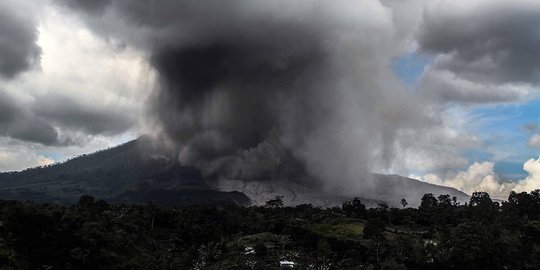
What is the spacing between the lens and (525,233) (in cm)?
15712

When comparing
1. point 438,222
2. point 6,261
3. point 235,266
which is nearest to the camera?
point 6,261

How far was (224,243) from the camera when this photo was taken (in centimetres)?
12875

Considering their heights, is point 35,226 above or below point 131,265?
above

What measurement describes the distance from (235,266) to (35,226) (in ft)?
140

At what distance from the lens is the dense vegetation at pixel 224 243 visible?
83438 mm

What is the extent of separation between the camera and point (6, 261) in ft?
236

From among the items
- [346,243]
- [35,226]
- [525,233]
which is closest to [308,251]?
[346,243]

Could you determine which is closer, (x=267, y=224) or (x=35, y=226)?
(x=35, y=226)

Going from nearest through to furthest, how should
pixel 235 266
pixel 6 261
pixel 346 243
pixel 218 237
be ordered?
1. pixel 6 261
2. pixel 235 266
3. pixel 346 243
4. pixel 218 237

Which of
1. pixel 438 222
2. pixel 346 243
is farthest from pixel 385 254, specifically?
pixel 438 222

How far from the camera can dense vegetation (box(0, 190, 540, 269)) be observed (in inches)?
3285

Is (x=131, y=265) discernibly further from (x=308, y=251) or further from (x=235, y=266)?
(x=308, y=251)

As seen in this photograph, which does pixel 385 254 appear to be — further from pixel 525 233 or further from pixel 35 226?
pixel 35 226

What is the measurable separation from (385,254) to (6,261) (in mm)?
85051
